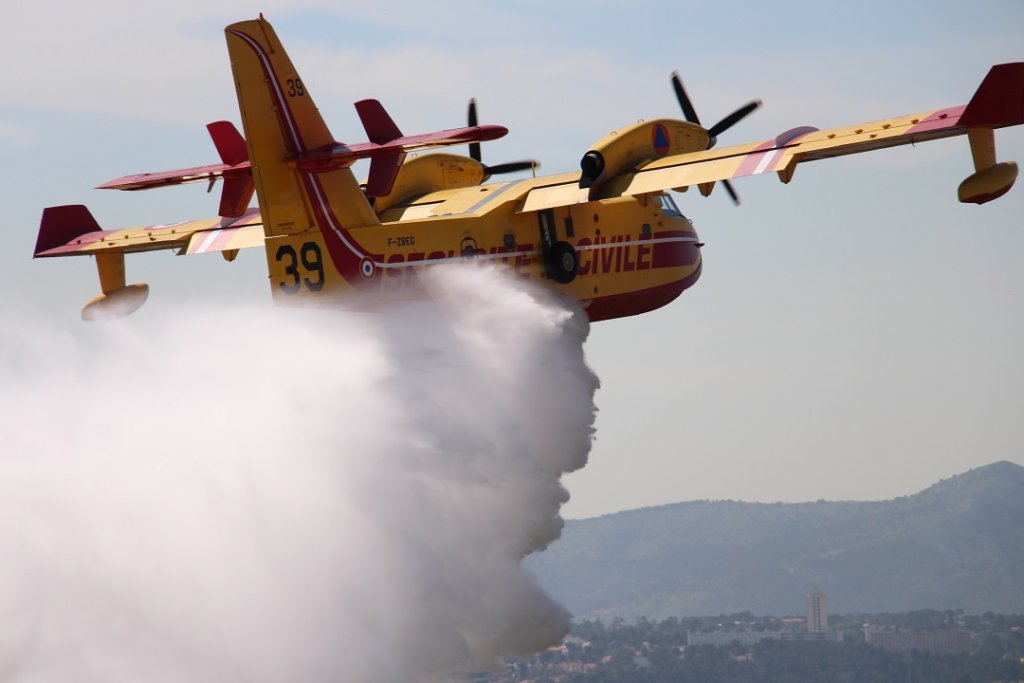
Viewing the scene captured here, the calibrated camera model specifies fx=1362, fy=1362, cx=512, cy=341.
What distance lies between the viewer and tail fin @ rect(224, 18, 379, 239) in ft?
69.7

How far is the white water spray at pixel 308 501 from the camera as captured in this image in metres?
15.5

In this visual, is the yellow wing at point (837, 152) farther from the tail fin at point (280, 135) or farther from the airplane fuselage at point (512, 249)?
the tail fin at point (280, 135)

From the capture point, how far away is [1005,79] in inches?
765

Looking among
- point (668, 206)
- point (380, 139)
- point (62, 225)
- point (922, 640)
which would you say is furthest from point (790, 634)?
point (380, 139)

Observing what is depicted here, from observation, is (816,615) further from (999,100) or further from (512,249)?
(999,100)

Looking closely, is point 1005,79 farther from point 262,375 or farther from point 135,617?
point 135,617

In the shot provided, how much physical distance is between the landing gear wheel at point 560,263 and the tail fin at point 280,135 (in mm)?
3887

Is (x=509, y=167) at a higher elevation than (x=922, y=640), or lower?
higher

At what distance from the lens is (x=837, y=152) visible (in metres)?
21.7

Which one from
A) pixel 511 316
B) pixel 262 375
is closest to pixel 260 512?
pixel 262 375

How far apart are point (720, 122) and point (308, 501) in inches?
482

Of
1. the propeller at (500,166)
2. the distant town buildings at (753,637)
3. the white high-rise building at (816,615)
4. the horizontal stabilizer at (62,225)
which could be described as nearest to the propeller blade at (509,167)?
the propeller at (500,166)

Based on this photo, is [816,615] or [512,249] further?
[816,615]

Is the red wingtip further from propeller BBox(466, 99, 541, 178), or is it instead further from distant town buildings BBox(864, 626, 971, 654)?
distant town buildings BBox(864, 626, 971, 654)
